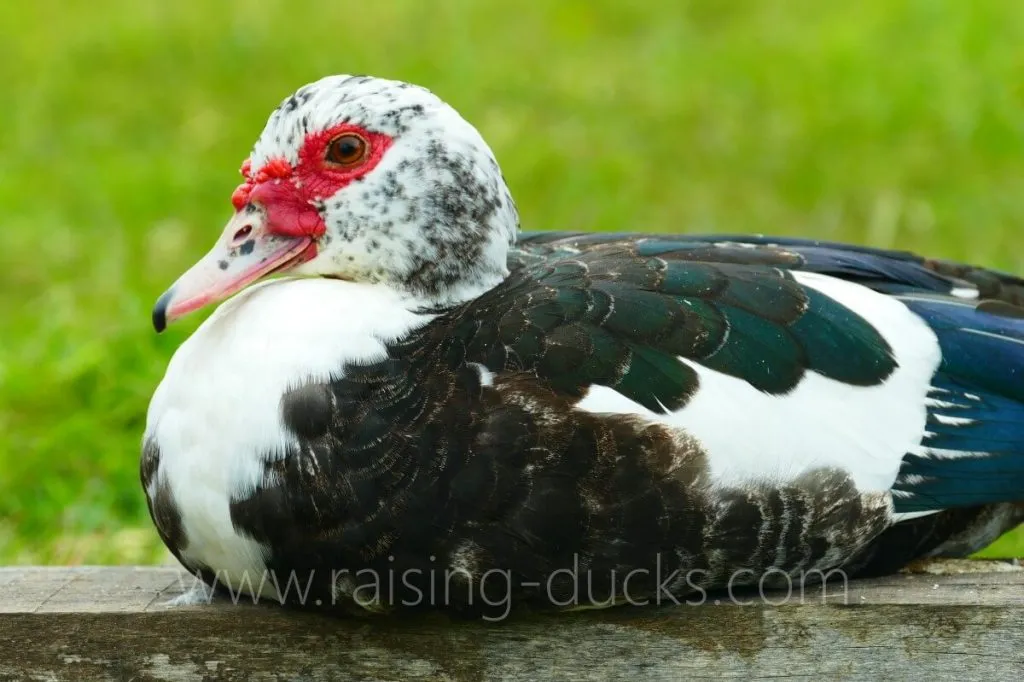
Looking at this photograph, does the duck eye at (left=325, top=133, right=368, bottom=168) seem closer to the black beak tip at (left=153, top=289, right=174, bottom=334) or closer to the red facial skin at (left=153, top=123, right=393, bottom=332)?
the red facial skin at (left=153, top=123, right=393, bottom=332)

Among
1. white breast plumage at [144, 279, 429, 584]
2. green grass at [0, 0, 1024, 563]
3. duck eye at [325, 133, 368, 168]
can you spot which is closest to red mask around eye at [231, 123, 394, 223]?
duck eye at [325, 133, 368, 168]

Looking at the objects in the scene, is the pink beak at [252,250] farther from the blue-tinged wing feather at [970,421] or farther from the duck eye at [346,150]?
the blue-tinged wing feather at [970,421]

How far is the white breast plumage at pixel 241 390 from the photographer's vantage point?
2.64 m

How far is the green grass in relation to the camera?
18.3 feet

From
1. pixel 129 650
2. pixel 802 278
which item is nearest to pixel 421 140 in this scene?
pixel 802 278

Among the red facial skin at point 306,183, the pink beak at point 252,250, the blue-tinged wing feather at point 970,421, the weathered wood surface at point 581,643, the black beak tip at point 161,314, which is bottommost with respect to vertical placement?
→ the weathered wood surface at point 581,643

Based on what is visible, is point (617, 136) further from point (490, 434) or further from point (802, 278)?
point (490, 434)

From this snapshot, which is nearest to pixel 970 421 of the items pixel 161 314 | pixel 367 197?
pixel 367 197

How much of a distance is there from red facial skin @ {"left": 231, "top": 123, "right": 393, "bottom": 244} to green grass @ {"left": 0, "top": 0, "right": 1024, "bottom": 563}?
189 cm

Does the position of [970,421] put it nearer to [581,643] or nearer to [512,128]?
[581,643]

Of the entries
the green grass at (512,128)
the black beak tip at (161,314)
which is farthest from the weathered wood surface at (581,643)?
the green grass at (512,128)

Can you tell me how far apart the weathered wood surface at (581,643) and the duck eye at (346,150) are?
0.86 m

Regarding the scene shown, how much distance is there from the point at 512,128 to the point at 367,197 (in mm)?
4451

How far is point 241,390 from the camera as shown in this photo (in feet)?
8.77
